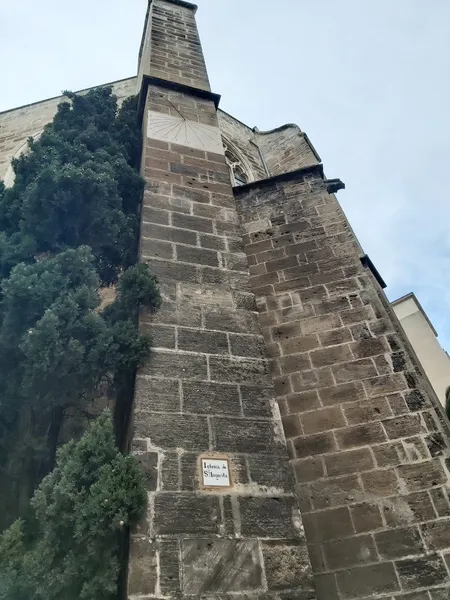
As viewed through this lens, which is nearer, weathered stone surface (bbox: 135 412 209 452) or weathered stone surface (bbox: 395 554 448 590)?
weathered stone surface (bbox: 135 412 209 452)

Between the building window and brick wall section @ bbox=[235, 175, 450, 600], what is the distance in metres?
4.62

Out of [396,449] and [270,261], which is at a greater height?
[270,261]

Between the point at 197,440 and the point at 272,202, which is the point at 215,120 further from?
the point at 197,440

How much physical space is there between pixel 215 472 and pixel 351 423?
1.67 meters

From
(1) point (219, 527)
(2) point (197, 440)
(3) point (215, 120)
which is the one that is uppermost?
(3) point (215, 120)

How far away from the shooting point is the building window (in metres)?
10.3

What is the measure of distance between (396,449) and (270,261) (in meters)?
2.52

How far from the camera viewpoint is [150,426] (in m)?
3.05

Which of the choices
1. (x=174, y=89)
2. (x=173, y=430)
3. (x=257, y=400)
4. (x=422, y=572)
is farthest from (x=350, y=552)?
(x=174, y=89)

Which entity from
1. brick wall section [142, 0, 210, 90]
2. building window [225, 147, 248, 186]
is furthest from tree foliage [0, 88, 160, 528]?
building window [225, 147, 248, 186]

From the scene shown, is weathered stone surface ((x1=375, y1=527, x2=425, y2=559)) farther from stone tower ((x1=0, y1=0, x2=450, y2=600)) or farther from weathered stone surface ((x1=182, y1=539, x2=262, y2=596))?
weathered stone surface ((x1=182, y1=539, x2=262, y2=596))

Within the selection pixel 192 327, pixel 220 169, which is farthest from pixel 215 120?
pixel 192 327

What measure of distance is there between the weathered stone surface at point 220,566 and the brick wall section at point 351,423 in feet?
3.99

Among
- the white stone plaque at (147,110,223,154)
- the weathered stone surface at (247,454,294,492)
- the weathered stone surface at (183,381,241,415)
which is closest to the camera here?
the weathered stone surface at (247,454,294,492)
